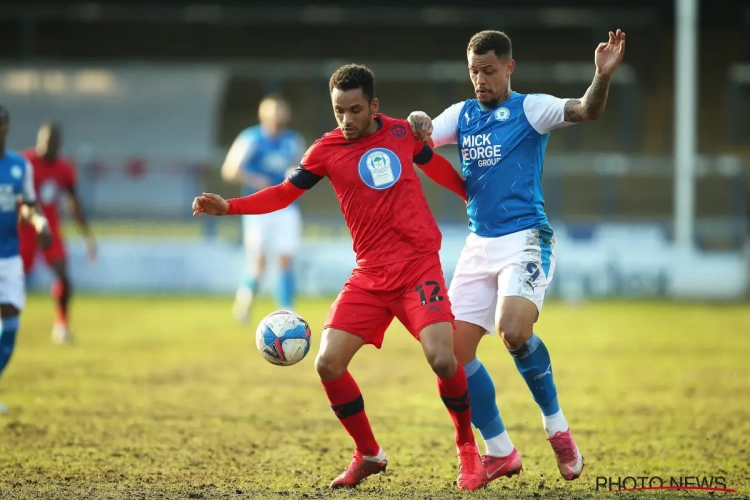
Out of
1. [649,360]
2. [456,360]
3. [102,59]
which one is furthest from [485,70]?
[102,59]

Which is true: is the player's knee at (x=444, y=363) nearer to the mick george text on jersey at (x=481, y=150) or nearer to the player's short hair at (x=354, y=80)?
the mick george text on jersey at (x=481, y=150)

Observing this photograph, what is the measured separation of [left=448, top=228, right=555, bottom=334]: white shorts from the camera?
17.8 feet

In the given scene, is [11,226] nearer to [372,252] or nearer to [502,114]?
[372,252]

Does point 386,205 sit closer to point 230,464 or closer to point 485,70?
point 485,70

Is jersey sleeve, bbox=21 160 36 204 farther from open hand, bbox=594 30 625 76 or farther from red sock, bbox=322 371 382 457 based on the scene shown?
open hand, bbox=594 30 625 76

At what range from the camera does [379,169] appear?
5.26 meters

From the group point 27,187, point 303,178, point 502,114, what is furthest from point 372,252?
point 27,187

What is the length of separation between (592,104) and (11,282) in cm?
449

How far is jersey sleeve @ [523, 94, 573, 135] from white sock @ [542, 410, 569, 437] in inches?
60.8

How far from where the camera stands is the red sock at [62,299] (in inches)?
466

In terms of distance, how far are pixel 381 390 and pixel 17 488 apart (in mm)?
4127

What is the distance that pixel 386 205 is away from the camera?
17.4ft

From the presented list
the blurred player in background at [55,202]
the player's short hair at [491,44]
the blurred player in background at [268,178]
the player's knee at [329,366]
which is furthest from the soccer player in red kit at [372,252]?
the blurred player in background at [268,178]

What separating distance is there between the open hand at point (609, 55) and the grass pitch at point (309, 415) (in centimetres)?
214
